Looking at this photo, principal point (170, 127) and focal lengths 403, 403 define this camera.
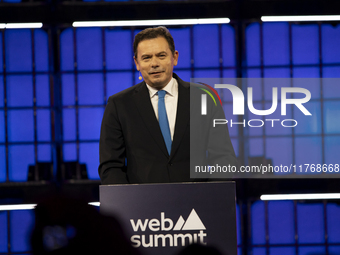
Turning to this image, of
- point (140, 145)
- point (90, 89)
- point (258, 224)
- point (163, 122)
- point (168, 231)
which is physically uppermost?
point (90, 89)

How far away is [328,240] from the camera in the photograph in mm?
3848

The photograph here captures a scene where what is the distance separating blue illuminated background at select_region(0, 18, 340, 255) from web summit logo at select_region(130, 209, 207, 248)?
95.3 inches

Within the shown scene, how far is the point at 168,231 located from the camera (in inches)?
57.1

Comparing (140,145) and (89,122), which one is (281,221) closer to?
(89,122)

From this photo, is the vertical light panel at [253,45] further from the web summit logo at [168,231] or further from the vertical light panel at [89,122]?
the web summit logo at [168,231]

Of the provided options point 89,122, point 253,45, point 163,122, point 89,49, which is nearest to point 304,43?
point 253,45

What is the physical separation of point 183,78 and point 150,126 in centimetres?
213

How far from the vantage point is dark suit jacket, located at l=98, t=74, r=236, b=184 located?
174 cm

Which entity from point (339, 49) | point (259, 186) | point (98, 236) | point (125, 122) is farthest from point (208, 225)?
point (339, 49)

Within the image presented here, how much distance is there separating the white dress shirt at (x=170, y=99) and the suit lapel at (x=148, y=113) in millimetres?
39

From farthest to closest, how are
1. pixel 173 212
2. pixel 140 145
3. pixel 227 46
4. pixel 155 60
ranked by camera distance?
pixel 227 46 → pixel 155 60 → pixel 140 145 → pixel 173 212

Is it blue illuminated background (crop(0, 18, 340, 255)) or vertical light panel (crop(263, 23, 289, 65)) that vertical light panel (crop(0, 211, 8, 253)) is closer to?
blue illuminated background (crop(0, 18, 340, 255))

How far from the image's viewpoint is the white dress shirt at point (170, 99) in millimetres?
1835

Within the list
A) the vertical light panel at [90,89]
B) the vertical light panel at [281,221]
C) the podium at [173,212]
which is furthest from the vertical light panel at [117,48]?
the podium at [173,212]
